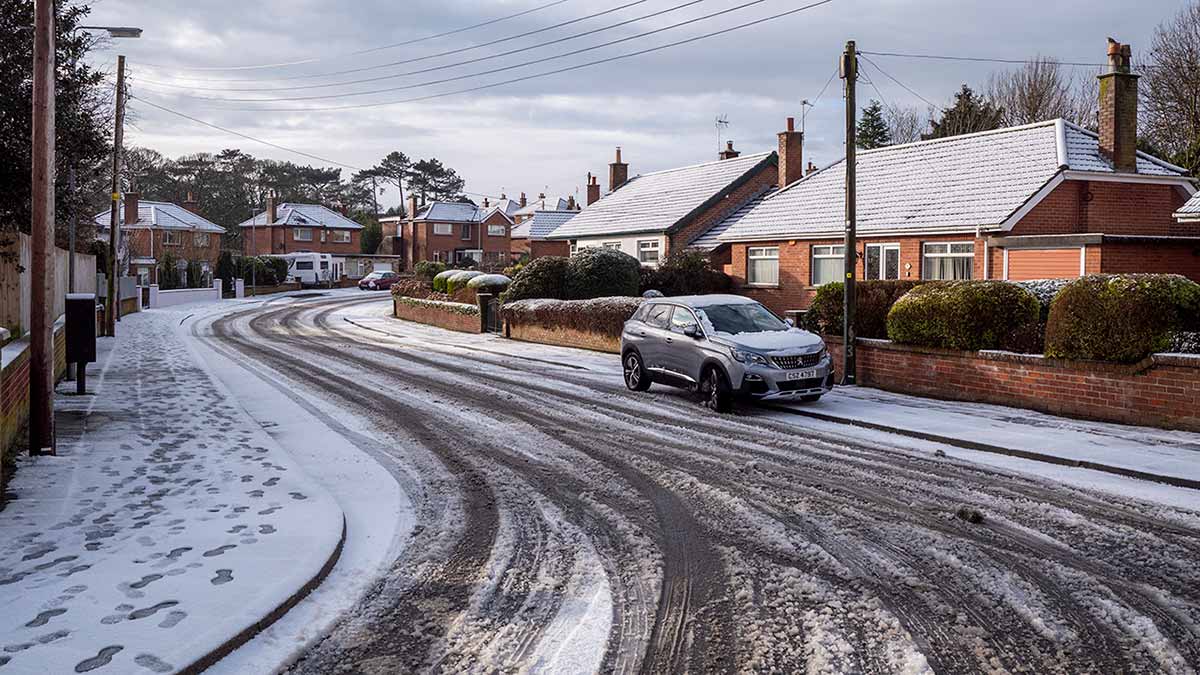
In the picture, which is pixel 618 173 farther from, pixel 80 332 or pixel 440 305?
pixel 80 332

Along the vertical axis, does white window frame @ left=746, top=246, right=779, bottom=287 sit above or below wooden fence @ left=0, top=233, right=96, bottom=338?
above

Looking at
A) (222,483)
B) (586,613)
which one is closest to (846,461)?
(586,613)

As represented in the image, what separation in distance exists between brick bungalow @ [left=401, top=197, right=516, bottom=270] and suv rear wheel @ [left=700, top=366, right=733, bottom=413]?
73406 mm

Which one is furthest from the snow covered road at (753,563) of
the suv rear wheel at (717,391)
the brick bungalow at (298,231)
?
the brick bungalow at (298,231)

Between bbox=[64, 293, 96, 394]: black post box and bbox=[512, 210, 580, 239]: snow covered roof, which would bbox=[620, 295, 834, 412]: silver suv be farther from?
bbox=[512, 210, 580, 239]: snow covered roof

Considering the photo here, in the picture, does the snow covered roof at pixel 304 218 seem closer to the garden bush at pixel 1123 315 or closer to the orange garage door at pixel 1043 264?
the orange garage door at pixel 1043 264

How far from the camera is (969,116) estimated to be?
51.7 metres

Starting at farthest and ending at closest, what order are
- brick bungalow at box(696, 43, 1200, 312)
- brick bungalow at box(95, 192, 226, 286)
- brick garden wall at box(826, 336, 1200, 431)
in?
brick bungalow at box(95, 192, 226, 286)
brick bungalow at box(696, 43, 1200, 312)
brick garden wall at box(826, 336, 1200, 431)

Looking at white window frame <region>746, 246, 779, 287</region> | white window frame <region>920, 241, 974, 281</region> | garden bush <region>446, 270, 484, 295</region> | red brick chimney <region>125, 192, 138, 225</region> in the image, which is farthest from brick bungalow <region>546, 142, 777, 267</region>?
red brick chimney <region>125, 192, 138, 225</region>

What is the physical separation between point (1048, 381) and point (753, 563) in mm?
8689

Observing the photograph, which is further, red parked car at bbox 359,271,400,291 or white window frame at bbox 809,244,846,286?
red parked car at bbox 359,271,400,291

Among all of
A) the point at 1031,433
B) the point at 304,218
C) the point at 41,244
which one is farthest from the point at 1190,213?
the point at 304,218

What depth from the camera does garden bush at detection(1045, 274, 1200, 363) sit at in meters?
12.1

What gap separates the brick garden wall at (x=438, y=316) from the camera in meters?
33.1
